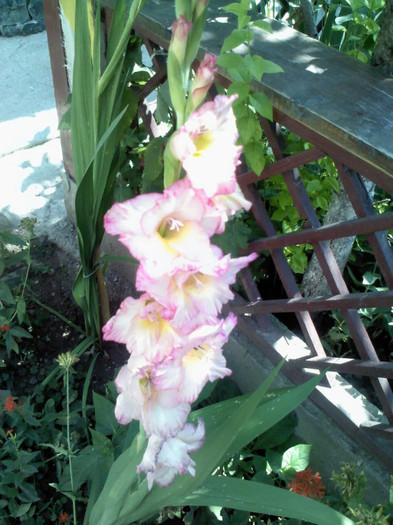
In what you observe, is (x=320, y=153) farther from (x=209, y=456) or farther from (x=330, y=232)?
(x=209, y=456)

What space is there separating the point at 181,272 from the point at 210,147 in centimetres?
16

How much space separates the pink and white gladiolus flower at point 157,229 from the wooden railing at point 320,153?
2.05 ft

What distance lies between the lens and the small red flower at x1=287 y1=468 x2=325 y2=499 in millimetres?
1496

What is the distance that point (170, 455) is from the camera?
1026 mm

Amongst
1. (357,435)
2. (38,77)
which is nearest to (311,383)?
(357,435)

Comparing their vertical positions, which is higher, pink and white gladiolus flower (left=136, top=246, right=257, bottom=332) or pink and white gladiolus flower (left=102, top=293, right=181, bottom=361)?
pink and white gladiolus flower (left=136, top=246, right=257, bottom=332)

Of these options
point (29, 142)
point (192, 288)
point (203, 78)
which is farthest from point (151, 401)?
point (29, 142)

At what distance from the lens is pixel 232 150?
781mm

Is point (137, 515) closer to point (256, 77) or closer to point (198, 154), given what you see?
point (198, 154)

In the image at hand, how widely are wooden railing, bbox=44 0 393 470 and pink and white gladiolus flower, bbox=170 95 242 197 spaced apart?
56 cm

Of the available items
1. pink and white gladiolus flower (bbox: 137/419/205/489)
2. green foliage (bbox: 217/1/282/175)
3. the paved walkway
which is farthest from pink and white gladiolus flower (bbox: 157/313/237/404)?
the paved walkway

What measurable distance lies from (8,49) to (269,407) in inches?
154

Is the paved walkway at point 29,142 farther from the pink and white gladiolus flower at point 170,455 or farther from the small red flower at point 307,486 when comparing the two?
the pink and white gladiolus flower at point 170,455

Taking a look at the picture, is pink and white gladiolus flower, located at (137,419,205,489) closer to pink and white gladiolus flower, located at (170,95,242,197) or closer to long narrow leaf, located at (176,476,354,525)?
long narrow leaf, located at (176,476,354,525)
